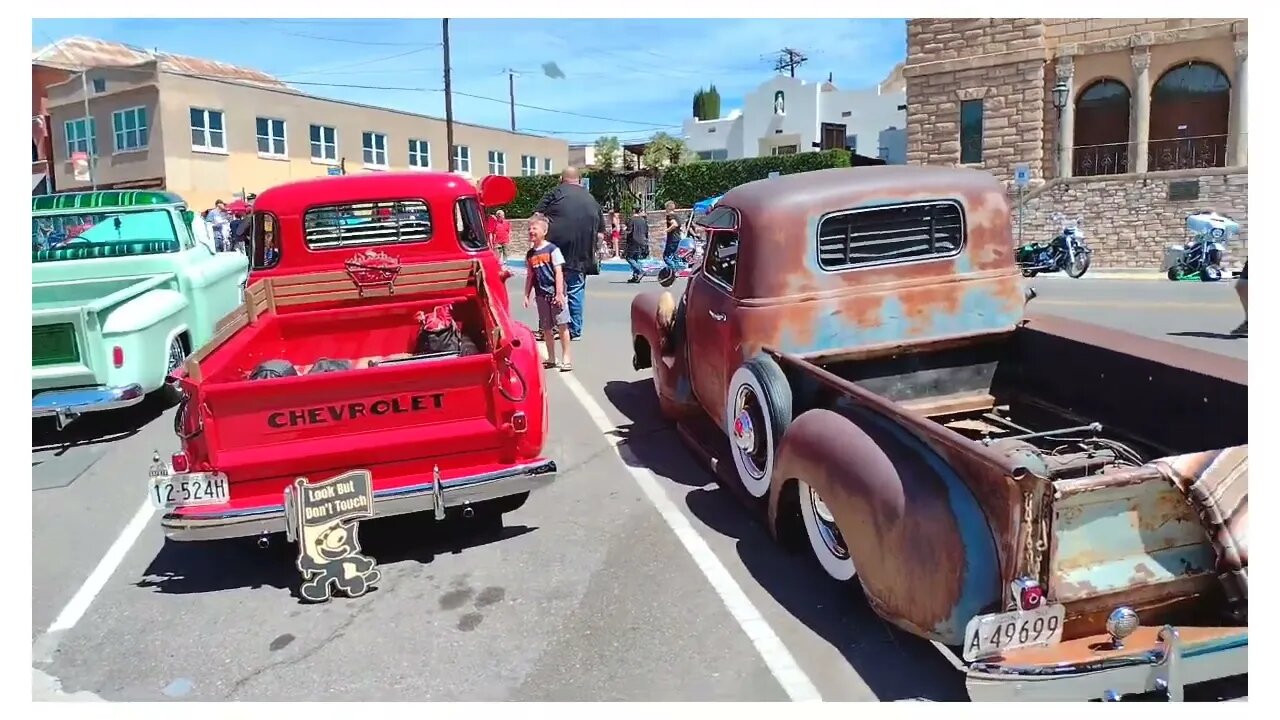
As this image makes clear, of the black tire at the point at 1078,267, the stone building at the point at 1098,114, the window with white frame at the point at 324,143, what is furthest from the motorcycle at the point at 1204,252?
the window with white frame at the point at 324,143

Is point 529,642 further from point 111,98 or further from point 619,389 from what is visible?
point 111,98

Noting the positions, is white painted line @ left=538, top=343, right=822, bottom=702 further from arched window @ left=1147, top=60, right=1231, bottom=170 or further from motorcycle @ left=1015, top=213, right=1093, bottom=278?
arched window @ left=1147, top=60, right=1231, bottom=170

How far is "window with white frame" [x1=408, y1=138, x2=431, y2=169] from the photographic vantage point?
39.3 m

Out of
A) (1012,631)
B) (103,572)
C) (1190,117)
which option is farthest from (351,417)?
(1190,117)

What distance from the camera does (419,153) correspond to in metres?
39.7

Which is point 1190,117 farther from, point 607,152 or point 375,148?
point 375,148

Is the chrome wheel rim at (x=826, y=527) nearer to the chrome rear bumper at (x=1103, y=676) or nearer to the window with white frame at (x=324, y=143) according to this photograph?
the chrome rear bumper at (x=1103, y=676)

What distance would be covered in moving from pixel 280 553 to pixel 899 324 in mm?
3510

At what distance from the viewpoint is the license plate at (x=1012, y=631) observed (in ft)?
8.54

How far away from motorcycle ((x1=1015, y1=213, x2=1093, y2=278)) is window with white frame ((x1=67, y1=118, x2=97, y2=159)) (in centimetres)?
3313

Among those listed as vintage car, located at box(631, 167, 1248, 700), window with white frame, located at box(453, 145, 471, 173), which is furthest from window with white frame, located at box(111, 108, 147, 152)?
vintage car, located at box(631, 167, 1248, 700)

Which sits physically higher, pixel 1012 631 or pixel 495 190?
pixel 495 190
